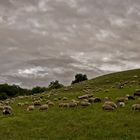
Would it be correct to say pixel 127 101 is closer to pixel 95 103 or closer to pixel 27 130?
pixel 95 103

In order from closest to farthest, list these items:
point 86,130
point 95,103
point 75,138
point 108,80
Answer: point 75,138, point 86,130, point 95,103, point 108,80

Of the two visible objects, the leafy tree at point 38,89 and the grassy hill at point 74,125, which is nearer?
the grassy hill at point 74,125

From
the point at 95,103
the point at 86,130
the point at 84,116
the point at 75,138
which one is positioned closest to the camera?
the point at 75,138

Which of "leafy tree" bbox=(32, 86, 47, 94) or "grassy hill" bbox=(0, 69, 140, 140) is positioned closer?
"grassy hill" bbox=(0, 69, 140, 140)

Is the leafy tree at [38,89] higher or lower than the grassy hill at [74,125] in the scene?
higher

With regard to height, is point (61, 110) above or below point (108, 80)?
below

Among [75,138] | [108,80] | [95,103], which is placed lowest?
[75,138]

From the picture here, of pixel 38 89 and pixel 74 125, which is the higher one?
pixel 38 89

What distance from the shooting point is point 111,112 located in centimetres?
3058

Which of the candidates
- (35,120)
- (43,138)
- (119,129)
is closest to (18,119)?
(35,120)

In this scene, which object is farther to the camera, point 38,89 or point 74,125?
point 38,89

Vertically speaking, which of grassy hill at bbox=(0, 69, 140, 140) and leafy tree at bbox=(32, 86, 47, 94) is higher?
A: leafy tree at bbox=(32, 86, 47, 94)

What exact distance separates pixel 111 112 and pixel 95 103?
19.6 ft

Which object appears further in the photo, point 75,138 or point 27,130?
point 27,130
